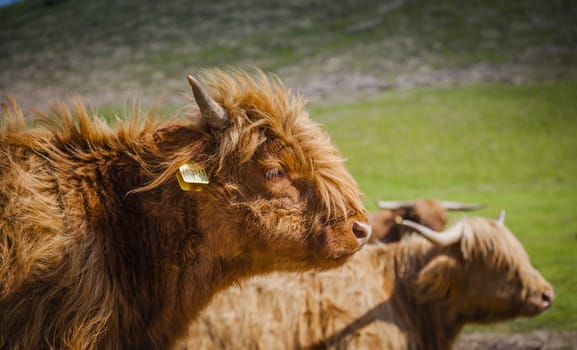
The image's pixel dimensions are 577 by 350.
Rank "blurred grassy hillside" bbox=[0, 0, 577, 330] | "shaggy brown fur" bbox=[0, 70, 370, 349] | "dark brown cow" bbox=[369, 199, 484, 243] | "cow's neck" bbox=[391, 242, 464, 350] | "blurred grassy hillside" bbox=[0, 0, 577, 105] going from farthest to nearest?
1. "blurred grassy hillside" bbox=[0, 0, 577, 105]
2. "blurred grassy hillside" bbox=[0, 0, 577, 330]
3. "dark brown cow" bbox=[369, 199, 484, 243]
4. "cow's neck" bbox=[391, 242, 464, 350]
5. "shaggy brown fur" bbox=[0, 70, 370, 349]

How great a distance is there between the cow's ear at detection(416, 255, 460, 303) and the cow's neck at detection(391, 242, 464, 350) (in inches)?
2.8

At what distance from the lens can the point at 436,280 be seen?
572 cm

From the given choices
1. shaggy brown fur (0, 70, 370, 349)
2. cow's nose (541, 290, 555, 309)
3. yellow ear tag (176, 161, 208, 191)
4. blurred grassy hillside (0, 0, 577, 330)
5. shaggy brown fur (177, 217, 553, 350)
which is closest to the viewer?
shaggy brown fur (0, 70, 370, 349)

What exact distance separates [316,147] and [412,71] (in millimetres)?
43813

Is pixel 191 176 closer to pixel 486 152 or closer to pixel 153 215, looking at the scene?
pixel 153 215

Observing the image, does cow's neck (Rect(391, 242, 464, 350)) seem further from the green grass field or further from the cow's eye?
the green grass field

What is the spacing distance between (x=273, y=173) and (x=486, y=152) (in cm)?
2882

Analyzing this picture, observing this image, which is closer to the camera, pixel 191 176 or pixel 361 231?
pixel 191 176

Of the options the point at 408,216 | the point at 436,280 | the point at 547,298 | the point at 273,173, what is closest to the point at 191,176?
the point at 273,173

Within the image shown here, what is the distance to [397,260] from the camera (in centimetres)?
584

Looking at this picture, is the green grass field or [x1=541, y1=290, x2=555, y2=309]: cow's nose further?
the green grass field

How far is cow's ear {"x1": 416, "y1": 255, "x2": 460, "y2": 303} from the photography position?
571cm

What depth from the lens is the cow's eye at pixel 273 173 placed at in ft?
11.3

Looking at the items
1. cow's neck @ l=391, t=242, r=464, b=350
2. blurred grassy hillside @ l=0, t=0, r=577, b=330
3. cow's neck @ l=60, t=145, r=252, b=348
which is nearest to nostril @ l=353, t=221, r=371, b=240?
cow's neck @ l=60, t=145, r=252, b=348
